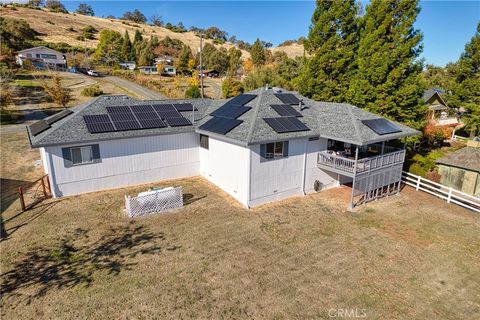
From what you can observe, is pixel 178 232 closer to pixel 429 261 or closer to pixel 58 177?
pixel 58 177

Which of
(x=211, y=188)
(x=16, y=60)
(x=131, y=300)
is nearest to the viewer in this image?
(x=131, y=300)

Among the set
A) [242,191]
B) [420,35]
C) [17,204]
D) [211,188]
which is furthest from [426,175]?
[17,204]

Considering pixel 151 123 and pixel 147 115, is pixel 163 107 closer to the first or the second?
pixel 147 115

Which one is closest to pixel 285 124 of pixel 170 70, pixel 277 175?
pixel 277 175

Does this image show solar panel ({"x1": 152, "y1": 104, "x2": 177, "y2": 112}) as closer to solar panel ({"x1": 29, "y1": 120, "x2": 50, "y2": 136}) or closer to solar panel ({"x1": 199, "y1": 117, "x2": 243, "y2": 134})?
solar panel ({"x1": 199, "y1": 117, "x2": 243, "y2": 134})

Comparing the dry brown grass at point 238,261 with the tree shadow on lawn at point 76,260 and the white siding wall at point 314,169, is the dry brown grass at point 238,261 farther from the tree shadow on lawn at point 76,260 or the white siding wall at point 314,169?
the white siding wall at point 314,169

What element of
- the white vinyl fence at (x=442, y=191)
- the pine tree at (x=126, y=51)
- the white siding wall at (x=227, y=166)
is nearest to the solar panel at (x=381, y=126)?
the white vinyl fence at (x=442, y=191)
